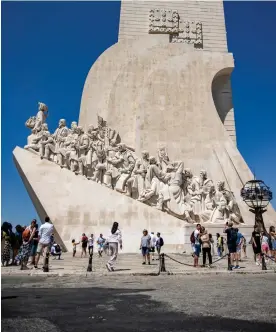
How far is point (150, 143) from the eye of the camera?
15.4 m

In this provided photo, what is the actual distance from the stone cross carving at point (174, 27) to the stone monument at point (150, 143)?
53 millimetres

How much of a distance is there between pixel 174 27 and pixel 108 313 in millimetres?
18079

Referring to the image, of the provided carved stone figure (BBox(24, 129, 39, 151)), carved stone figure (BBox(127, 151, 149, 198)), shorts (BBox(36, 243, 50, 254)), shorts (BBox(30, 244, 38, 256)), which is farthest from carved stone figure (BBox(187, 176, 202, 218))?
shorts (BBox(36, 243, 50, 254))

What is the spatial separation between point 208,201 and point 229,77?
8.15 m

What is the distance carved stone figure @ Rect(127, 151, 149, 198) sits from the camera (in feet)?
42.3

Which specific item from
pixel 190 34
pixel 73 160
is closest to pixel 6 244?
pixel 73 160

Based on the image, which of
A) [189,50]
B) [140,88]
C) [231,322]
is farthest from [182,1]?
[231,322]

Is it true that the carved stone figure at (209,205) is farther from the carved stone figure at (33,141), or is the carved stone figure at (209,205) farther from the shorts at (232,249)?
the carved stone figure at (33,141)

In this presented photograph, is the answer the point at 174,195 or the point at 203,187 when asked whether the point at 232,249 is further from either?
the point at 203,187

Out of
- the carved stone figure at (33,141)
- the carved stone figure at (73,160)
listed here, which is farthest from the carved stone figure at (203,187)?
the carved stone figure at (33,141)

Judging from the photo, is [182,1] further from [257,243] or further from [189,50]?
[257,243]

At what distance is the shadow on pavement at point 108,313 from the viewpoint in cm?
273

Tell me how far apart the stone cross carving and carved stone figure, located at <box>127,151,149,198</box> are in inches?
332

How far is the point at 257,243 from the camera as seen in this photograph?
8.44m
